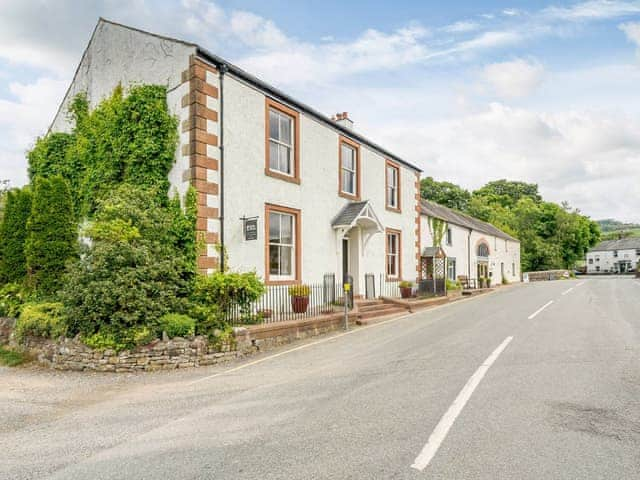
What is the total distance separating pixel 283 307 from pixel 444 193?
51.4m

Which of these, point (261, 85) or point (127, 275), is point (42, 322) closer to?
point (127, 275)

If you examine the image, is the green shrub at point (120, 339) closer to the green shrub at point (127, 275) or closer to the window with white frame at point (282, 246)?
the green shrub at point (127, 275)

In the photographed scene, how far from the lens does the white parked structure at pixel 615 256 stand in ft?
317

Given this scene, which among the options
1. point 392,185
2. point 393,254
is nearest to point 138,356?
point 393,254

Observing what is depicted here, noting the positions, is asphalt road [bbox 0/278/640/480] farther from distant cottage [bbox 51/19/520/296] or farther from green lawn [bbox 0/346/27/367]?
distant cottage [bbox 51/19/520/296]

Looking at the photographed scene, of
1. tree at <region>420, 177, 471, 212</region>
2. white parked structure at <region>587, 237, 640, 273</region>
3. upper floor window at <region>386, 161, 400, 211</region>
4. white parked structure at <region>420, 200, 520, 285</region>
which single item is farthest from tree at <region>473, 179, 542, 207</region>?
upper floor window at <region>386, 161, 400, 211</region>

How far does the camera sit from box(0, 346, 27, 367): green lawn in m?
10.0

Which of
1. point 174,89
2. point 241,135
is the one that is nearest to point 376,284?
point 241,135

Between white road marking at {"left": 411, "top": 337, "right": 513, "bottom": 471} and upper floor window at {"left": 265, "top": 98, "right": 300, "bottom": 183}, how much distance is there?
869 centimetres

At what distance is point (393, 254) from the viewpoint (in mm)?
21453

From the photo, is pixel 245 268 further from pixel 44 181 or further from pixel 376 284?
pixel 376 284

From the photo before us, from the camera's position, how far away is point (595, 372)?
285 inches

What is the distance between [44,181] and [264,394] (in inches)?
386

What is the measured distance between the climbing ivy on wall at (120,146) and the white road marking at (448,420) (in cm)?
868
